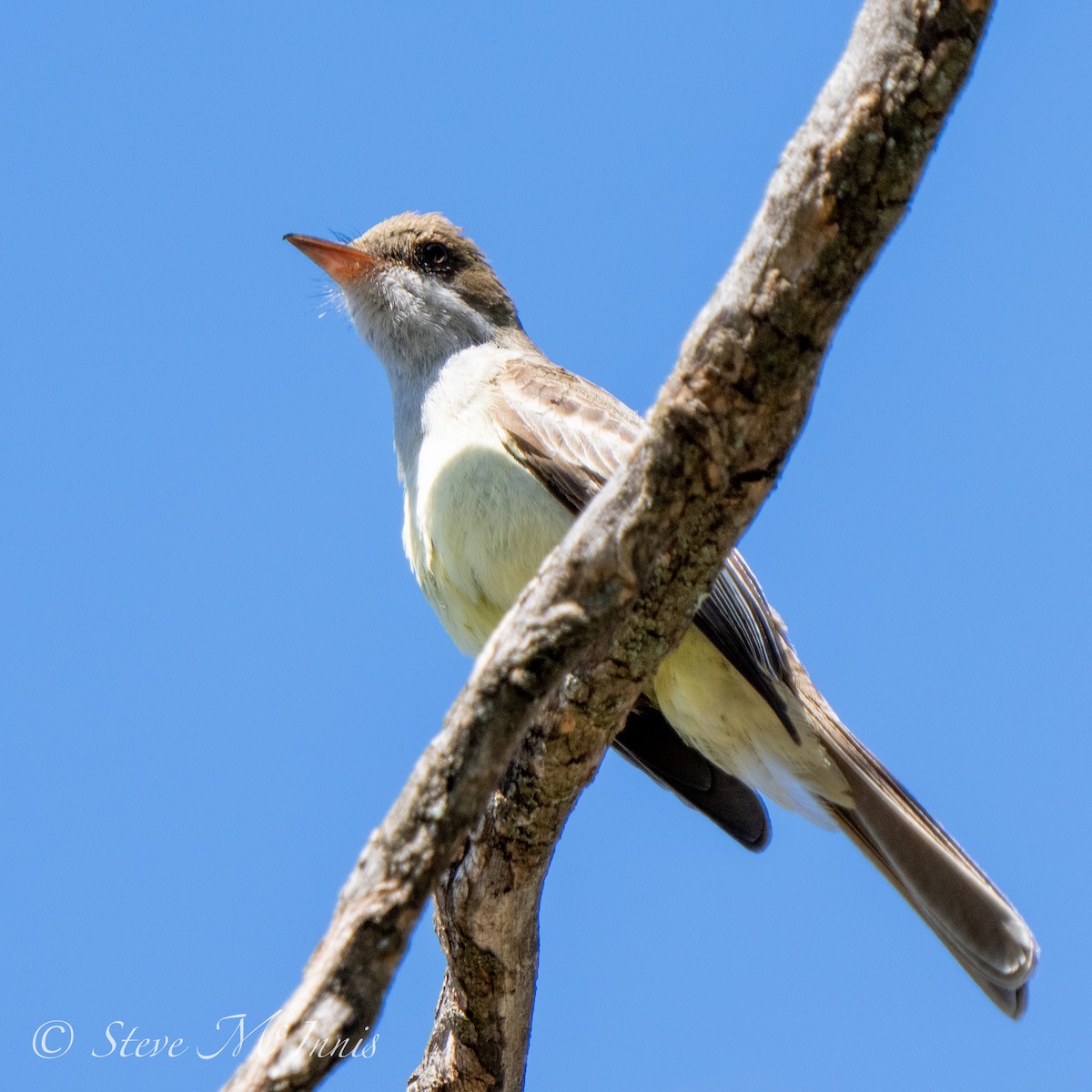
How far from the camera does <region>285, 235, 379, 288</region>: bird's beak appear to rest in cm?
780

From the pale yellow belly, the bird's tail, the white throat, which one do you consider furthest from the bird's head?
the bird's tail

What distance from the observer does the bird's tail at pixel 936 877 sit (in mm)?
6152

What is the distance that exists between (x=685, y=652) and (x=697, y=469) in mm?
2733

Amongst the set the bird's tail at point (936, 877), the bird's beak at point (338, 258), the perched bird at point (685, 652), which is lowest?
the bird's tail at point (936, 877)

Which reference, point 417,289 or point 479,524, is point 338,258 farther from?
point 479,524

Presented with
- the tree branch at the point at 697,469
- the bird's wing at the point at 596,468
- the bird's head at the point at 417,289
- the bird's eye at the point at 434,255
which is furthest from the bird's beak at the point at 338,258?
the tree branch at the point at 697,469

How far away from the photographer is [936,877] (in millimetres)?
6305

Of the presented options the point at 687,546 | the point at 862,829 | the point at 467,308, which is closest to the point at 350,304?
the point at 467,308

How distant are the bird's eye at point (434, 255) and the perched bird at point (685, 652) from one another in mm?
1038

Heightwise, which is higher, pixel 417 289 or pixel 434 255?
pixel 434 255

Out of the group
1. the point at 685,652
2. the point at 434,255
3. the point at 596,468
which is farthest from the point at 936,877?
the point at 434,255

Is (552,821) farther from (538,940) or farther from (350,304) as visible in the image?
(350,304)

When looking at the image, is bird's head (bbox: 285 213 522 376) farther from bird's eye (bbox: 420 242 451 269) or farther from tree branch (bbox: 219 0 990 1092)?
tree branch (bbox: 219 0 990 1092)

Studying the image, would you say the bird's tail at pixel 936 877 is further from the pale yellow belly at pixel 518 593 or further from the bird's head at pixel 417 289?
the bird's head at pixel 417 289
